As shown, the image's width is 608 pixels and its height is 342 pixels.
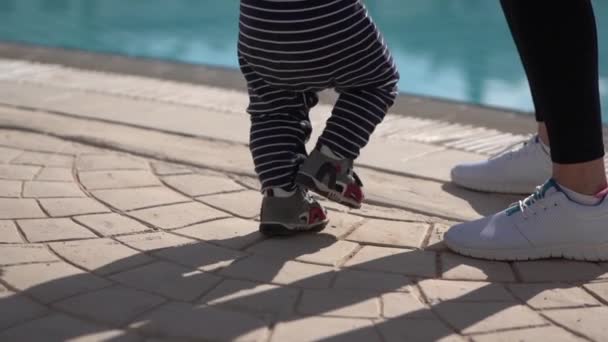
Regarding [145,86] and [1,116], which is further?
[145,86]

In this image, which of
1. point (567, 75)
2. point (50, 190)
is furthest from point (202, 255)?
point (567, 75)

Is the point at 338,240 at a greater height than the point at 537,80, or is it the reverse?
the point at 537,80

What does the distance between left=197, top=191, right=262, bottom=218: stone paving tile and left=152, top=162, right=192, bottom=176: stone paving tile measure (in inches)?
9.2

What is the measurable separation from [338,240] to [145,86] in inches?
77.8

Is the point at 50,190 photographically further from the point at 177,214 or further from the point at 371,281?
the point at 371,281

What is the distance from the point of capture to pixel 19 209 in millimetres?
2311

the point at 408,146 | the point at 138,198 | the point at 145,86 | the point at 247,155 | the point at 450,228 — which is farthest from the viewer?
the point at 145,86

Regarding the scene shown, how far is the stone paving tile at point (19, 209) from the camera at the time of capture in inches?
89.4

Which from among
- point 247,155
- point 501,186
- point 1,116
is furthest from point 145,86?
point 501,186

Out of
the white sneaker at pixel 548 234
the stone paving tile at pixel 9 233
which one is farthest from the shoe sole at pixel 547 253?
the stone paving tile at pixel 9 233

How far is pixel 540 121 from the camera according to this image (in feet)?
8.21

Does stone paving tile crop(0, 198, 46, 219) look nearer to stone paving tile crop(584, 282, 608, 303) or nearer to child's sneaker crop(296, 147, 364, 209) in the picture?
child's sneaker crop(296, 147, 364, 209)

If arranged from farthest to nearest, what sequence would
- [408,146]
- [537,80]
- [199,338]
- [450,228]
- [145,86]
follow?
[145,86] → [408,146] → [450,228] → [537,80] → [199,338]

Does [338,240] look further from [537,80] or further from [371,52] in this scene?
[537,80]
